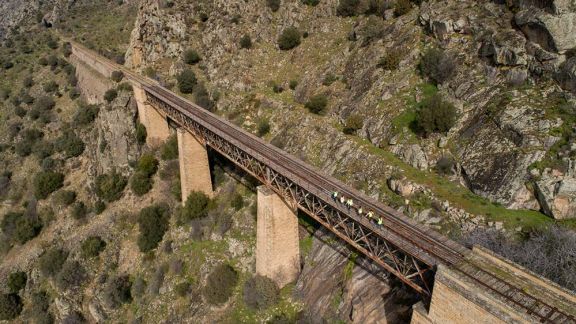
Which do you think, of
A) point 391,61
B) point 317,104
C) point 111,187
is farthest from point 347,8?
point 111,187

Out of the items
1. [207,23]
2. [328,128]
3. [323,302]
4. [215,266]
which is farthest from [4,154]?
[323,302]

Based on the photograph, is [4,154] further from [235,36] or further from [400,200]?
[400,200]

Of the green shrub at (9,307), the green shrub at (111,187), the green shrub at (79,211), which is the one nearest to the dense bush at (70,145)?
the green shrub at (79,211)

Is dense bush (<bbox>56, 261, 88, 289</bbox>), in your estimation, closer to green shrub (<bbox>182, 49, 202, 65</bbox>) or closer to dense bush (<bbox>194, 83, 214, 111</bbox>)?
dense bush (<bbox>194, 83, 214, 111</bbox>)

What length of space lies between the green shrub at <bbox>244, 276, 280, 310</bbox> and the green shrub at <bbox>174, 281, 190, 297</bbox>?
725 cm

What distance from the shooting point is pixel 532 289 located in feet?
49.3

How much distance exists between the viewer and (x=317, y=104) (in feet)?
128

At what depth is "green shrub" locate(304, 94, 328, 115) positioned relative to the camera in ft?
128

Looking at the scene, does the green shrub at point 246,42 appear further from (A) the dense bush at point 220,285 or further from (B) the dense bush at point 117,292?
(B) the dense bush at point 117,292

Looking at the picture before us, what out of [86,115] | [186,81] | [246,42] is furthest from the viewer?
[86,115]

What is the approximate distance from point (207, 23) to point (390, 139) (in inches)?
1671

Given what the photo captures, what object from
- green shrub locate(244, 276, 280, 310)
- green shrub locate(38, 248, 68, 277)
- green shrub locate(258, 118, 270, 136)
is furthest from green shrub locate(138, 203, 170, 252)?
green shrub locate(244, 276, 280, 310)

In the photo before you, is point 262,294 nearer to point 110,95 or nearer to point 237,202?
point 237,202

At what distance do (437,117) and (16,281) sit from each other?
49944 mm
